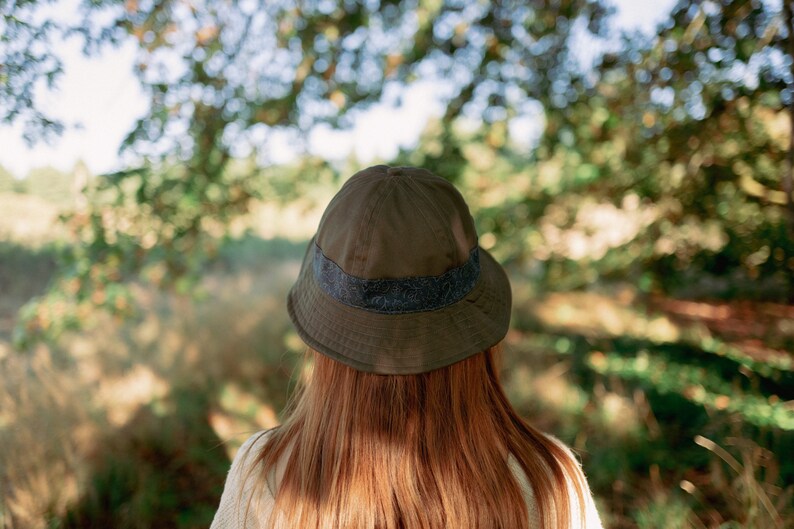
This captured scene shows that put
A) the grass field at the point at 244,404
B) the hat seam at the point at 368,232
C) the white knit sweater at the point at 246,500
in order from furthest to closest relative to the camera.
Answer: the grass field at the point at 244,404
the white knit sweater at the point at 246,500
the hat seam at the point at 368,232

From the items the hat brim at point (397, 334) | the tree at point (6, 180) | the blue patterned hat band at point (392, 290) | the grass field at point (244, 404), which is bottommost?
the grass field at point (244, 404)

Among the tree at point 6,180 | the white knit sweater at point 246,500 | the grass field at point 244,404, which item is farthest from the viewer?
the grass field at point 244,404

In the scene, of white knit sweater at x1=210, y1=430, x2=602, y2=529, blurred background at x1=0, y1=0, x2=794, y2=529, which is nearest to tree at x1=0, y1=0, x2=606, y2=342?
blurred background at x1=0, y1=0, x2=794, y2=529

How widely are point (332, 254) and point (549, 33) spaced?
3.42 metres

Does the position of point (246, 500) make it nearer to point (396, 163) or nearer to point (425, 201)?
point (425, 201)

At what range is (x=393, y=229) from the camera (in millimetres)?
1215

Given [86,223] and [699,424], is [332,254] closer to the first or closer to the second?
[86,223]

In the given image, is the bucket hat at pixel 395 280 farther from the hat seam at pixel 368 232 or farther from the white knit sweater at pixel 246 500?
the white knit sweater at pixel 246 500

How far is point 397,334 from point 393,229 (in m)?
0.23

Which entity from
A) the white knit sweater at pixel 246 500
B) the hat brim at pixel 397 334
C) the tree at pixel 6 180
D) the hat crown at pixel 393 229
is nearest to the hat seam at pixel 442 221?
the hat crown at pixel 393 229

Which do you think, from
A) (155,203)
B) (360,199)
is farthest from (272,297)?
(360,199)

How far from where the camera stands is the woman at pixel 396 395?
1.24m

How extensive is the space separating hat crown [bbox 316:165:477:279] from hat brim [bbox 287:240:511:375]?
100 millimetres

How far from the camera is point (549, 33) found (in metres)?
4.03
